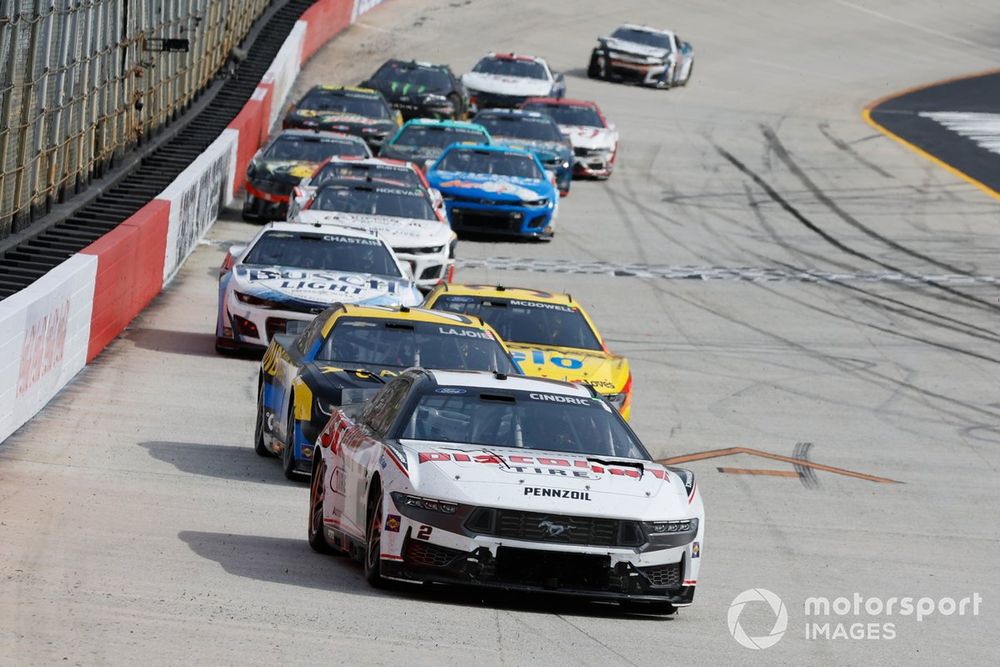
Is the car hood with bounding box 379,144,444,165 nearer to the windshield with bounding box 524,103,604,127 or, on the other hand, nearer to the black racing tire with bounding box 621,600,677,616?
the windshield with bounding box 524,103,604,127

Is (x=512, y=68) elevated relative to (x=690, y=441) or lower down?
elevated

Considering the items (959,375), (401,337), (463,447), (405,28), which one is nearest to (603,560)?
(463,447)

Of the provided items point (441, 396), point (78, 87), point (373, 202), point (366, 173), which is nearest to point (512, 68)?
point (366, 173)

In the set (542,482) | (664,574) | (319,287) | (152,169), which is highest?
(542,482)

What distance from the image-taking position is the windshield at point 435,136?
99.5ft

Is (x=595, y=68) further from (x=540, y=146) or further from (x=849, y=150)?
(x=540, y=146)

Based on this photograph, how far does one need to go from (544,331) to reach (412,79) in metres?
21.5

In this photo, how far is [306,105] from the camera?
32.6 metres

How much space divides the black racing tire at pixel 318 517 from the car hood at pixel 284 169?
16.6m

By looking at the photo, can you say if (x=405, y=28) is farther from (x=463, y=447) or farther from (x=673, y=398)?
(x=463, y=447)

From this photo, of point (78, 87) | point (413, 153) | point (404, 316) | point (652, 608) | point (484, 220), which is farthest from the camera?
point (413, 153)

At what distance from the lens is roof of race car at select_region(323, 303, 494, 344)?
547 inches

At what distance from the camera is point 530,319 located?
16.3 meters

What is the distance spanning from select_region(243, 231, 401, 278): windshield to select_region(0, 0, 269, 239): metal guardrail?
2567mm
